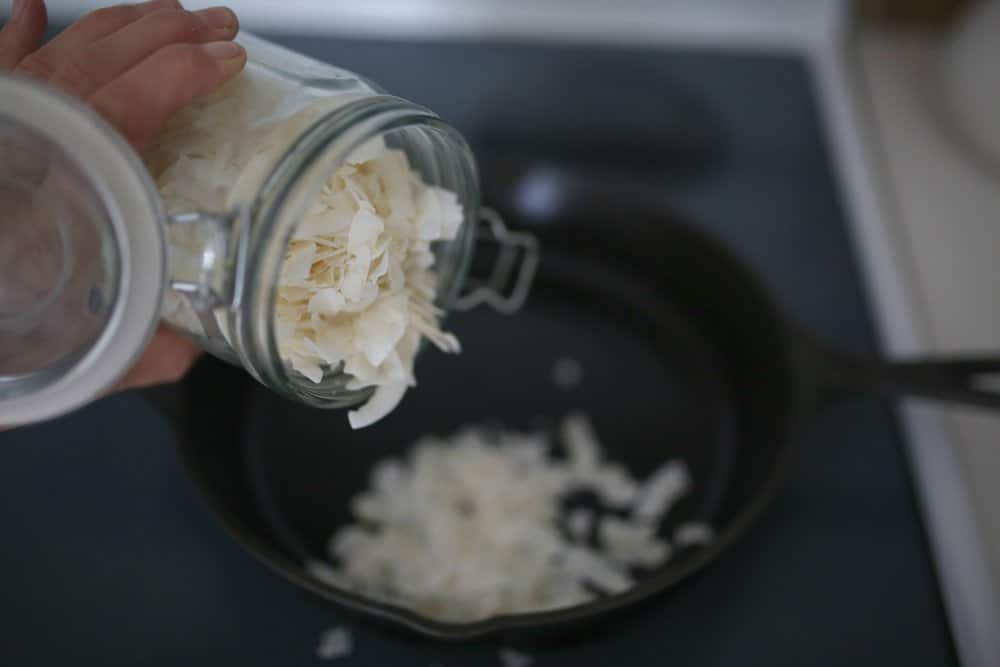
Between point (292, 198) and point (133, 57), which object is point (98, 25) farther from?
point (292, 198)

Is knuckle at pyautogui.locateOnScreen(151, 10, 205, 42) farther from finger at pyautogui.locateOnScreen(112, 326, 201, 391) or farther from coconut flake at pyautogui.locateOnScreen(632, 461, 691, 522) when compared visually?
coconut flake at pyautogui.locateOnScreen(632, 461, 691, 522)

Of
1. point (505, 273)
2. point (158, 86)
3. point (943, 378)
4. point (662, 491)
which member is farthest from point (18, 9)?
point (943, 378)

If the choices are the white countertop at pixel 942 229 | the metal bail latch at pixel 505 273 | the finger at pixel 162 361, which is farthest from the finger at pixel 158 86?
the white countertop at pixel 942 229

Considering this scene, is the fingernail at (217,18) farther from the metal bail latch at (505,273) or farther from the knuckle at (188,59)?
the metal bail latch at (505,273)

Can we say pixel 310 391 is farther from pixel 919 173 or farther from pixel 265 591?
pixel 919 173

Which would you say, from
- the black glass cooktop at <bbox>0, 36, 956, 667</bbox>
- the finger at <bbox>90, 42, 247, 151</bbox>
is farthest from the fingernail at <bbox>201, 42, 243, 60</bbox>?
the black glass cooktop at <bbox>0, 36, 956, 667</bbox>

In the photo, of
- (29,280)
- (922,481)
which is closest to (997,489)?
(922,481)
